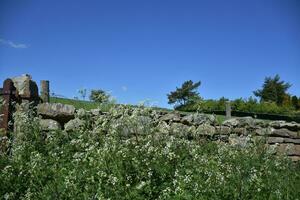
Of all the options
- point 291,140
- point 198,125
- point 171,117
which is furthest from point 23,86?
point 291,140

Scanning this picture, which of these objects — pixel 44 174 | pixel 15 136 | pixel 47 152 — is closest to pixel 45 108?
pixel 15 136

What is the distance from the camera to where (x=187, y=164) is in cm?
548

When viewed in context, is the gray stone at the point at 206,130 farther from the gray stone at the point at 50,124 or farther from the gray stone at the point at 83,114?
the gray stone at the point at 50,124

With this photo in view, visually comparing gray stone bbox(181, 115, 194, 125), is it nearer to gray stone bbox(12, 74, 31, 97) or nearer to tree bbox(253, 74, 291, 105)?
gray stone bbox(12, 74, 31, 97)

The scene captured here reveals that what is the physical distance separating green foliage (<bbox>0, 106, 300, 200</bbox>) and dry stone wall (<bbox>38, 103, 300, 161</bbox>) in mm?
617

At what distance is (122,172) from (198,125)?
16.3ft

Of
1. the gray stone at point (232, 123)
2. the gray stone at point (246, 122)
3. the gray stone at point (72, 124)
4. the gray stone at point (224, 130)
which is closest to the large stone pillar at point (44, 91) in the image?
the gray stone at point (72, 124)

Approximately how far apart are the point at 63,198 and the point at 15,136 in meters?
2.55

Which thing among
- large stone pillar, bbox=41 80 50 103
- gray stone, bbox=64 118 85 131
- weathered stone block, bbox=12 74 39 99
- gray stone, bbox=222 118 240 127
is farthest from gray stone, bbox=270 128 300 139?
weathered stone block, bbox=12 74 39 99

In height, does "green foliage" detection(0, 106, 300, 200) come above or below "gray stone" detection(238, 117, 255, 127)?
below

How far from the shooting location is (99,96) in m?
6.61

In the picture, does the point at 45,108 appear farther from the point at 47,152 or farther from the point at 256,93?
the point at 256,93

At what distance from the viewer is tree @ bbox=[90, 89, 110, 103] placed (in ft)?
21.7

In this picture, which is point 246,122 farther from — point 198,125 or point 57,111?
point 57,111
